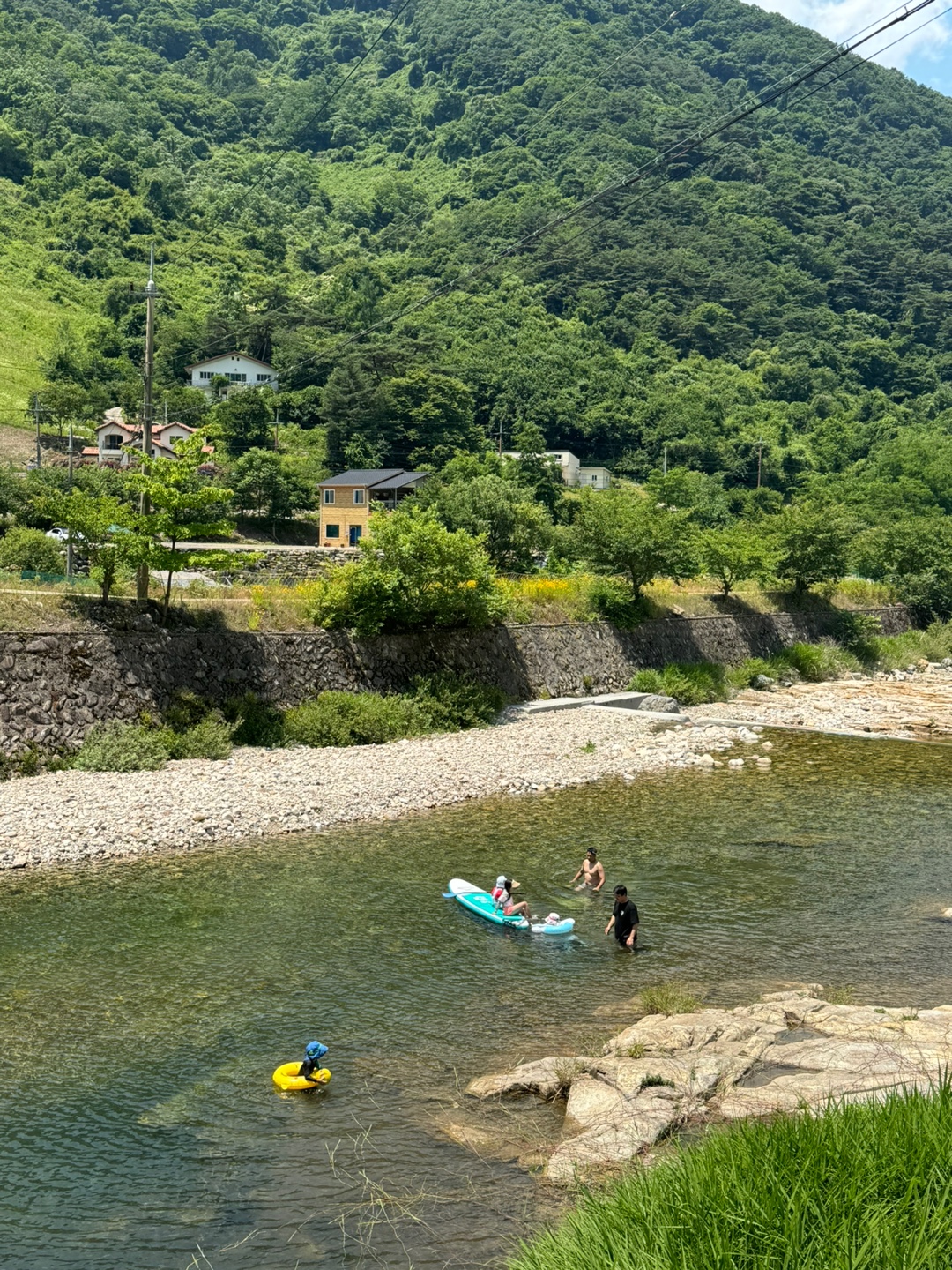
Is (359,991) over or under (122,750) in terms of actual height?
under

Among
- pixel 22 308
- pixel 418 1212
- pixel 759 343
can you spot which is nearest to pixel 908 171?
pixel 759 343

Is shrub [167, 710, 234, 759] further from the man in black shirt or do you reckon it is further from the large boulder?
the large boulder

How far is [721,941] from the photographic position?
16.5 meters

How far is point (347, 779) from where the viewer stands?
24.9 metres

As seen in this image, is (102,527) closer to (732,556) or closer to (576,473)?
(732,556)

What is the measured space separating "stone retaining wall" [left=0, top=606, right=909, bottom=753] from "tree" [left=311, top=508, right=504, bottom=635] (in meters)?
0.71

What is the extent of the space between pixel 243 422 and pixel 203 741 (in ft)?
194

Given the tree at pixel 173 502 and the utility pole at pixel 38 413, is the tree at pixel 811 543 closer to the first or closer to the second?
the tree at pixel 173 502

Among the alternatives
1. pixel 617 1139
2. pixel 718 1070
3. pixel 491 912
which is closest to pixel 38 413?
pixel 491 912

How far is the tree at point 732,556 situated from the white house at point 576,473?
46.3 metres

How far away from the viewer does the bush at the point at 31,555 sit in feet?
121

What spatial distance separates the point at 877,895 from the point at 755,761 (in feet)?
39.5

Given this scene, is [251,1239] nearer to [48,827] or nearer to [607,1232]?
[607,1232]

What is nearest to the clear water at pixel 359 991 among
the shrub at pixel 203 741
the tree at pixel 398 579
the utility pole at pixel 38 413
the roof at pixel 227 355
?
the shrub at pixel 203 741
